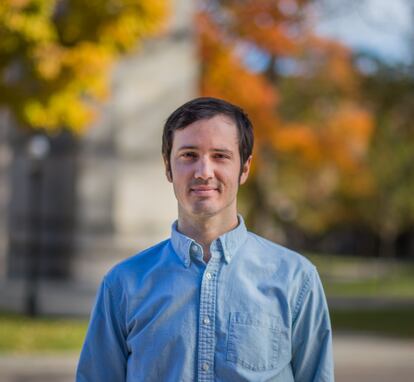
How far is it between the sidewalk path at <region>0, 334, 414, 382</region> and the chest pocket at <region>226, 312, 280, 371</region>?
376 inches

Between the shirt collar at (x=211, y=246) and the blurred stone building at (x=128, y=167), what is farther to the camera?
the blurred stone building at (x=128, y=167)

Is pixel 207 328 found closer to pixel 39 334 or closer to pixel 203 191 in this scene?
pixel 203 191

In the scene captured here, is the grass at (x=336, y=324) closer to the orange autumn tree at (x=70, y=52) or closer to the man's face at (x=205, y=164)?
the orange autumn tree at (x=70, y=52)

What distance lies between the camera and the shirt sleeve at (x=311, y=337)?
262cm

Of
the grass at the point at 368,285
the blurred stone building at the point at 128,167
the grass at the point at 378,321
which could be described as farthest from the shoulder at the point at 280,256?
the grass at the point at 368,285

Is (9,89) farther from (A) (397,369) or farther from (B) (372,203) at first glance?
(B) (372,203)

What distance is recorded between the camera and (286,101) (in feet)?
125

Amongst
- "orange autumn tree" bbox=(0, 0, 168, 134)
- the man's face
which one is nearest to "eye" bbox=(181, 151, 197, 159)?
the man's face

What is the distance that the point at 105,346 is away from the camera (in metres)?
2.67

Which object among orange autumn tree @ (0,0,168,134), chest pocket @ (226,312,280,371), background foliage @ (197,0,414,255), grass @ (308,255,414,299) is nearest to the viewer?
chest pocket @ (226,312,280,371)

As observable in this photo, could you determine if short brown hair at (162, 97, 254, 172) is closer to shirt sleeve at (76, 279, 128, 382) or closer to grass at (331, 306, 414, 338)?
shirt sleeve at (76, 279, 128, 382)

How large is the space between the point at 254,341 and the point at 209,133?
1.83 ft

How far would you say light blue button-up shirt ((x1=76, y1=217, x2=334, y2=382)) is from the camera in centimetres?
256

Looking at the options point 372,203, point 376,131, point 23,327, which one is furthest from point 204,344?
point 372,203
